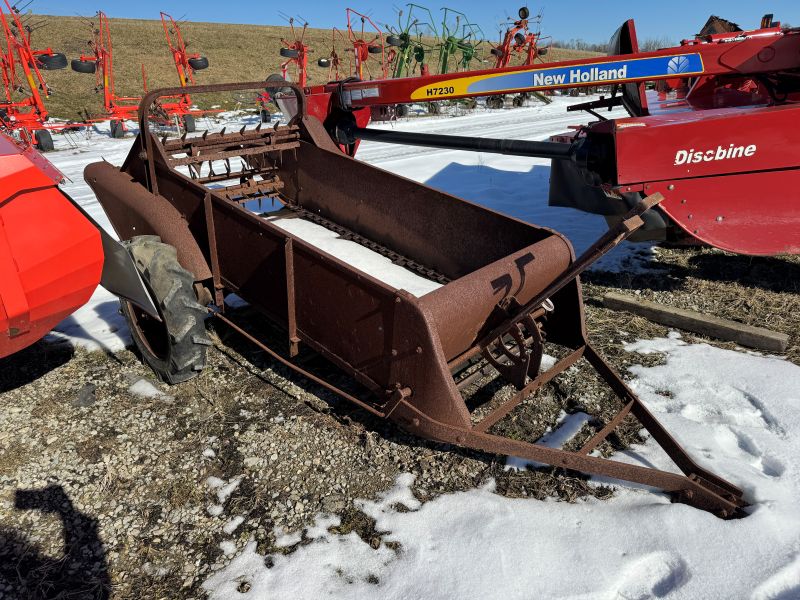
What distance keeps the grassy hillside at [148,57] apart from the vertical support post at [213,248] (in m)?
15.0

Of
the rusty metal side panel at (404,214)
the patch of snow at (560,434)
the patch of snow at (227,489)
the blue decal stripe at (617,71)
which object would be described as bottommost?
the patch of snow at (227,489)

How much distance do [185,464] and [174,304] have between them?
2.87 ft

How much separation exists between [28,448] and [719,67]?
509cm

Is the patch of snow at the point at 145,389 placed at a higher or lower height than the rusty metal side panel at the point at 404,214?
lower

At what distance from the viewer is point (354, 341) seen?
8.55 ft

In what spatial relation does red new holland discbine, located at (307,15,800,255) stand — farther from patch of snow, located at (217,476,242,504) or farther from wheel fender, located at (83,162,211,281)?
patch of snow, located at (217,476,242,504)

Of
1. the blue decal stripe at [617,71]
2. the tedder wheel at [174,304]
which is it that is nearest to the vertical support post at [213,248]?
the tedder wheel at [174,304]

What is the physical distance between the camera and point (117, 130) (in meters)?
12.2

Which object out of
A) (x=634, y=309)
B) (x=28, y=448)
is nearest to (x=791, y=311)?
(x=634, y=309)

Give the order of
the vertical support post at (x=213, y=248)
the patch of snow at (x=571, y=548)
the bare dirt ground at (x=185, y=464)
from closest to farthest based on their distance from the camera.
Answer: the patch of snow at (x=571, y=548) < the bare dirt ground at (x=185, y=464) < the vertical support post at (x=213, y=248)

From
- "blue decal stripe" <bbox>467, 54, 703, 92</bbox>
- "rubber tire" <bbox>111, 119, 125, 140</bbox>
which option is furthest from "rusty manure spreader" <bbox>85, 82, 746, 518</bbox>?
"rubber tire" <bbox>111, 119, 125, 140</bbox>

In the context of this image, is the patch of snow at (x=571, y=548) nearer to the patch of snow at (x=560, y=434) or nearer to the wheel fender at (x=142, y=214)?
the patch of snow at (x=560, y=434)

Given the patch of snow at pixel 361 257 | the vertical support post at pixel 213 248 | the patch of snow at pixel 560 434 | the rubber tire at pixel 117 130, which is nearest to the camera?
the patch of snow at pixel 560 434

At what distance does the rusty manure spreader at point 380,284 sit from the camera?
2.33m
